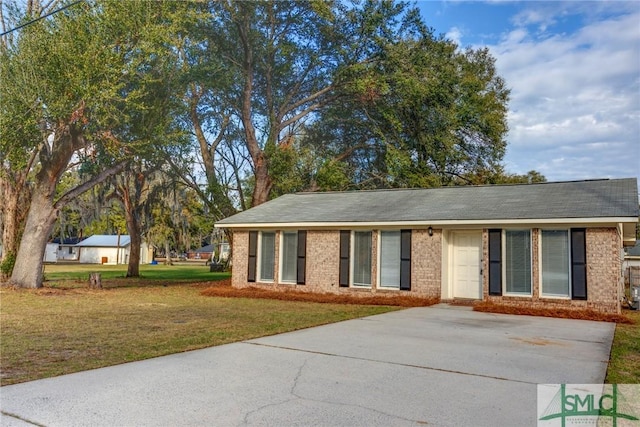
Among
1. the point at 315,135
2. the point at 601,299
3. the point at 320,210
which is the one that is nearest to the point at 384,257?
the point at 320,210

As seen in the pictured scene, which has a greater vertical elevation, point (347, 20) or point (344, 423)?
point (347, 20)

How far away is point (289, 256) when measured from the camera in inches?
645

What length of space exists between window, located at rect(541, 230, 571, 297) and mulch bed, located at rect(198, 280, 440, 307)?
2.80 m

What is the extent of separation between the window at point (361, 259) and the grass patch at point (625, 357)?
6.66 metres

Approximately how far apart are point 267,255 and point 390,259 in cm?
426

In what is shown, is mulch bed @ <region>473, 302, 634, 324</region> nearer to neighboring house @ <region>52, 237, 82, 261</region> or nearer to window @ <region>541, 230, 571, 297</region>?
window @ <region>541, 230, 571, 297</region>

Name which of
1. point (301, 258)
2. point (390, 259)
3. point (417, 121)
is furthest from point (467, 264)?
point (417, 121)

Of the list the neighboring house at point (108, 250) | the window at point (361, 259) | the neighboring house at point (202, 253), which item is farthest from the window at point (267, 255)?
the neighboring house at point (202, 253)

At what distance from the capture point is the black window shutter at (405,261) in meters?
14.3

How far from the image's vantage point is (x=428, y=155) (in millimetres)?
23109

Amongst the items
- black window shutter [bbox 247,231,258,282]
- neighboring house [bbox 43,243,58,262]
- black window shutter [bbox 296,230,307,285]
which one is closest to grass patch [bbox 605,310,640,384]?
black window shutter [bbox 296,230,307,285]

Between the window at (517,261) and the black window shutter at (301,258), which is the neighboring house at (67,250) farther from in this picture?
the window at (517,261)

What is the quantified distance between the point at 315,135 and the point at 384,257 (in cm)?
1317

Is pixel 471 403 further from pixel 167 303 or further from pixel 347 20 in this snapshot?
pixel 347 20
